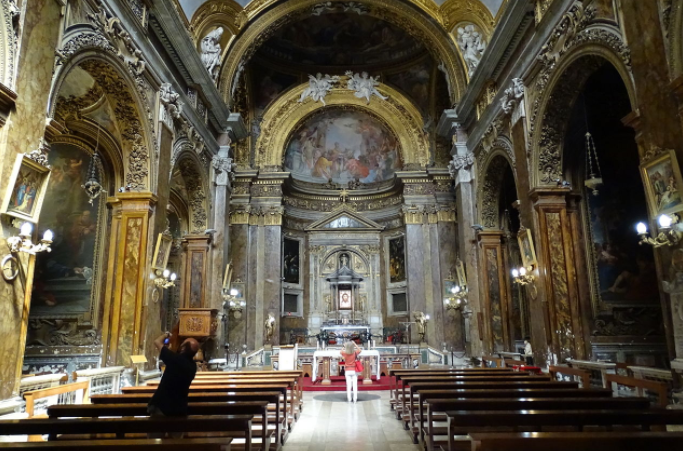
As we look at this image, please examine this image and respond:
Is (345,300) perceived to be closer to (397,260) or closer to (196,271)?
(397,260)

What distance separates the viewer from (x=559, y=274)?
10.4 m

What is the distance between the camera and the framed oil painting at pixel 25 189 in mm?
6020

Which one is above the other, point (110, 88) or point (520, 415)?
point (110, 88)

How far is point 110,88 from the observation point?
395 inches

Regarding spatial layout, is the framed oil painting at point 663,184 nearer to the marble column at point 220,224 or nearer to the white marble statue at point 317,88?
the marble column at point 220,224

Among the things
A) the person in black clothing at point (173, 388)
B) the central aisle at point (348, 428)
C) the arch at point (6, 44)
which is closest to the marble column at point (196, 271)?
the central aisle at point (348, 428)

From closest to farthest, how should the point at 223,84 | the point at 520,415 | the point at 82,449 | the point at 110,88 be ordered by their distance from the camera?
1. the point at 82,449
2. the point at 520,415
3. the point at 110,88
4. the point at 223,84

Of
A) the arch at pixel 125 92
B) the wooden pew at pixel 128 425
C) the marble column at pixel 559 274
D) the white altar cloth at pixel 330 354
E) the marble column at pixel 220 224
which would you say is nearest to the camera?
the wooden pew at pixel 128 425

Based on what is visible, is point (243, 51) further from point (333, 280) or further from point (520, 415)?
point (520, 415)

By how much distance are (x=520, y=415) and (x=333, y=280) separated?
1805cm

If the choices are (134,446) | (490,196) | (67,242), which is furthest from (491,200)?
(134,446)

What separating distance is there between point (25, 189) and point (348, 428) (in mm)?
5650

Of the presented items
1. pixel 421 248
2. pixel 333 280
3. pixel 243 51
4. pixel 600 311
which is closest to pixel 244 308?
pixel 333 280

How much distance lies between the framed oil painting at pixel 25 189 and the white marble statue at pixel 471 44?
496 inches
